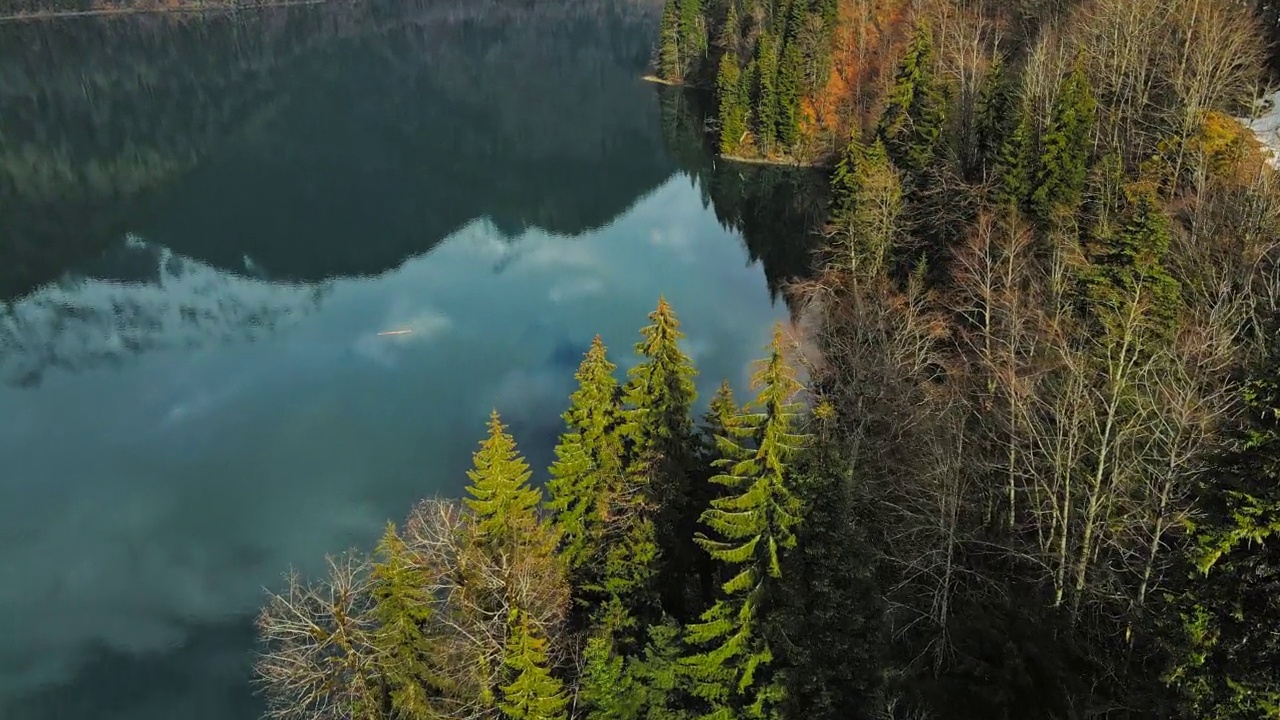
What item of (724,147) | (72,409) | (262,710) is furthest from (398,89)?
(262,710)

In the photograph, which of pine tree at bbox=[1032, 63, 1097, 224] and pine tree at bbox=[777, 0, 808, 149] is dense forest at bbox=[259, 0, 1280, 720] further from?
pine tree at bbox=[777, 0, 808, 149]

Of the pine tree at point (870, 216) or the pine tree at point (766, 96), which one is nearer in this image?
the pine tree at point (870, 216)

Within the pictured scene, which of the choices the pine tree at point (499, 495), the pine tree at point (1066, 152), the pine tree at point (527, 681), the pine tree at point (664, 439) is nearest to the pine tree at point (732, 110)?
the pine tree at point (1066, 152)

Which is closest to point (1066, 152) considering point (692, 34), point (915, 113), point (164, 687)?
point (915, 113)

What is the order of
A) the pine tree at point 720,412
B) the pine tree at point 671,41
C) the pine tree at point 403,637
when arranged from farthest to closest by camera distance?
the pine tree at point 671,41
the pine tree at point 720,412
the pine tree at point 403,637

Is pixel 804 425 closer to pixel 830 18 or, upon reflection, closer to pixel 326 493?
pixel 326 493

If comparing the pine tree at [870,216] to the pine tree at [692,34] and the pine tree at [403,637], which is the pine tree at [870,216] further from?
the pine tree at [692,34]
